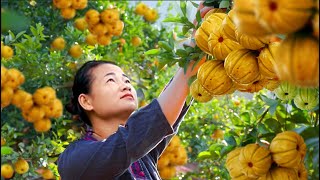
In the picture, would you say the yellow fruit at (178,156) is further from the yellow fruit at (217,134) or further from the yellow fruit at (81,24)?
the yellow fruit at (81,24)

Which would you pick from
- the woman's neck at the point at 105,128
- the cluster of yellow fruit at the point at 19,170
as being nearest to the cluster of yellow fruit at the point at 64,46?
the cluster of yellow fruit at the point at 19,170

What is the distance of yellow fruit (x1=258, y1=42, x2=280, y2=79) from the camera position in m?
1.17

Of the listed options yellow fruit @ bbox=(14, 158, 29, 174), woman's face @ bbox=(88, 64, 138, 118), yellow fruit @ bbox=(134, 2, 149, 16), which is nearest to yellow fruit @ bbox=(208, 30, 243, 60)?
woman's face @ bbox=(88, 64, 138, 118)

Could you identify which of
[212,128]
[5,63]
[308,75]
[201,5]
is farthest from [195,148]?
[308,75]

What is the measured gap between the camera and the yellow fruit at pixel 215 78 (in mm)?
1293

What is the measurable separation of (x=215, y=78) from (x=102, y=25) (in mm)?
2217

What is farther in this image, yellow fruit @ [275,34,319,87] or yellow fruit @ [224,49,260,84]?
yellow fruit @ [224,49,260,84]

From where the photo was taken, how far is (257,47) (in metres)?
1.20

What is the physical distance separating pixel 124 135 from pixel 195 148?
2.02 m

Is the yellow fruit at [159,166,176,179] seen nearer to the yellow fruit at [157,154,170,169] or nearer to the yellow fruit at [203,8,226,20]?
the yellow fruit at [157,154,170,169]

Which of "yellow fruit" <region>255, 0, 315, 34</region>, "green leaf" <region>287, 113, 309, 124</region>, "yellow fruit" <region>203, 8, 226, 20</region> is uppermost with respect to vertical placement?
"yellow fruit" <region>255, 0, 315, 34</region>

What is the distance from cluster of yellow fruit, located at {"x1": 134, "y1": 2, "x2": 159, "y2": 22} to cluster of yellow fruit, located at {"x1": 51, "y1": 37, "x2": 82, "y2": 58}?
0.89 m

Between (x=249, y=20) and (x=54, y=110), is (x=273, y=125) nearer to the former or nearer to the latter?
(x=249, y=20)

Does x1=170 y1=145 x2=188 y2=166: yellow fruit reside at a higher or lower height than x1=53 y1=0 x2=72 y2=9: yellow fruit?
lower
